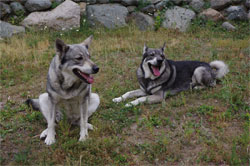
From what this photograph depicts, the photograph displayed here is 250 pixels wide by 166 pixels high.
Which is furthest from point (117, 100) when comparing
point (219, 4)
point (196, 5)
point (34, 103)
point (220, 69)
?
point (219, 4)

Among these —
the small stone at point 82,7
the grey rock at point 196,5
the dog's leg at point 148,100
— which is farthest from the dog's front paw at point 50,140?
the grey rock at point 196,5

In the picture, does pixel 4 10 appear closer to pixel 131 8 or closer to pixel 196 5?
pixel 131 8

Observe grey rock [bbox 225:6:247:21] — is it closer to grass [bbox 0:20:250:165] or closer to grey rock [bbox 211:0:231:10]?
grey rock [bbox 211:0:231:10]

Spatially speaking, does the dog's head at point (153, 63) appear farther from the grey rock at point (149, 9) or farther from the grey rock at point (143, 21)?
the grey rock at point (149, 9)

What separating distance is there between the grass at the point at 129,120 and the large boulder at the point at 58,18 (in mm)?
1864

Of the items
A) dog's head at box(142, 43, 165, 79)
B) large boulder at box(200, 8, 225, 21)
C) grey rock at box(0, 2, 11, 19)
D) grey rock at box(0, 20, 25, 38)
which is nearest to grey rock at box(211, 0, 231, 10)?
large boulder at box(200, 8, 225, 21)

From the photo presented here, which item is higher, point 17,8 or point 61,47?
point 17,8

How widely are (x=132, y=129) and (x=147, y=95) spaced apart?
1630 millimetres

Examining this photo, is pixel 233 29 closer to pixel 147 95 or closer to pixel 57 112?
pixel 147 95

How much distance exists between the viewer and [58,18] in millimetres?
9656

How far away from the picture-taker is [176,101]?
16.6 feet

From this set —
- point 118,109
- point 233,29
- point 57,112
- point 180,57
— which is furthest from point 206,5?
point 57,112

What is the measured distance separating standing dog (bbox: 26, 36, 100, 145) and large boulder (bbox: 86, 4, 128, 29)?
20.6ft

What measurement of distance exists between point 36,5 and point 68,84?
744 cm
